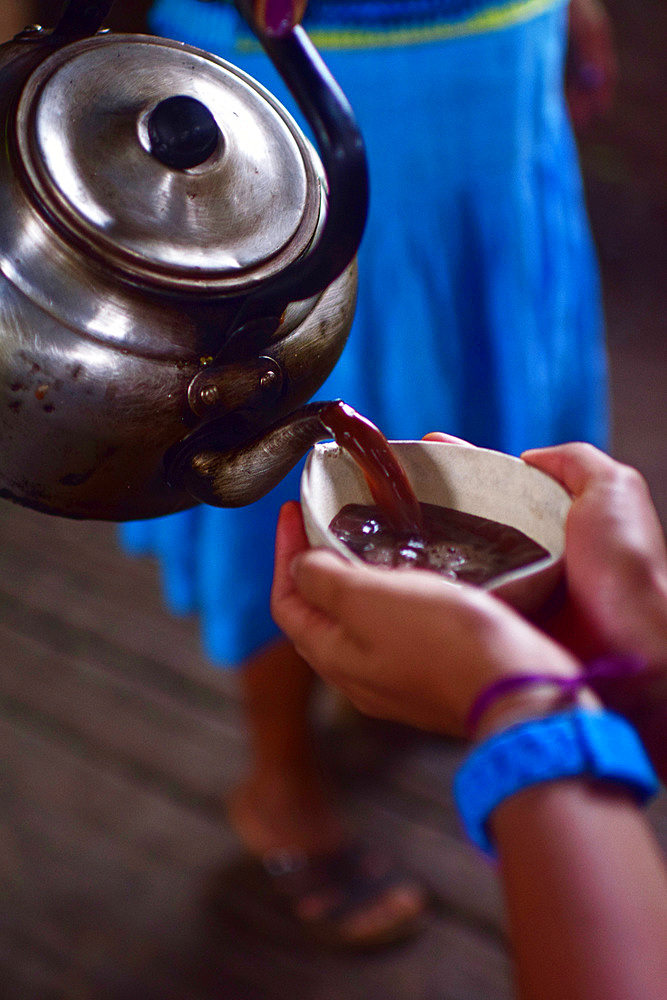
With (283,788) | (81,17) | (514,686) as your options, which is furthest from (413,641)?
(283,788)

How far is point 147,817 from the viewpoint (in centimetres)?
144

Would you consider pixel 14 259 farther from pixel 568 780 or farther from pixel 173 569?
pixel 173 569

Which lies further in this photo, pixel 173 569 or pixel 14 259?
pixel 173 569

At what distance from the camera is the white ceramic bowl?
0.48 m

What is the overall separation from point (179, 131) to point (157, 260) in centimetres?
6

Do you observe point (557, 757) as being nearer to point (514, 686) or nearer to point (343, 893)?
point (514, 686)

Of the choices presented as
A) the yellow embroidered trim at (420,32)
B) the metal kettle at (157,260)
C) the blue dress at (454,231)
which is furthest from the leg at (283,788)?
the metal kettle at (157,260)

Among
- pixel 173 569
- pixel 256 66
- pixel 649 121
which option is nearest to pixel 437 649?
pixel 256 66

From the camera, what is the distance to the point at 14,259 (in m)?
0.42

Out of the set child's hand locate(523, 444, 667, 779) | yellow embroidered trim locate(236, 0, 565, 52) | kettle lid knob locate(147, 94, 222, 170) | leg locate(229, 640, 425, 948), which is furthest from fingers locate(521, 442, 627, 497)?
leg locate(229, 640, 425, 948)

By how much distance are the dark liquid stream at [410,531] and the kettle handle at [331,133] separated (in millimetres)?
87

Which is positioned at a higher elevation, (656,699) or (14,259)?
(14,259)

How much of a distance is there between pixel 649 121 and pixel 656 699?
9.32 feet

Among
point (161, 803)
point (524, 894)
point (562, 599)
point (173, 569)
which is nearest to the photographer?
point (524, 894)
